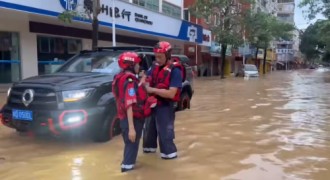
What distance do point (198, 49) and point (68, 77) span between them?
100 feet

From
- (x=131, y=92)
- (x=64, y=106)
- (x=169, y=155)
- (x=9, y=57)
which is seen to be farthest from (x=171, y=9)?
(x=131, y=92)

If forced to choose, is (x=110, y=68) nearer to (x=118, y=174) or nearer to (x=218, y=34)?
(x=118, y=174)

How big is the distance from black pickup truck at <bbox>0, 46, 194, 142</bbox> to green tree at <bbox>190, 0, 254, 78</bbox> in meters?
27.0

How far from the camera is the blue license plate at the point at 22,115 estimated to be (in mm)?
5921

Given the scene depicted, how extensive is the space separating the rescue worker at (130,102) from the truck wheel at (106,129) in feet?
4.38

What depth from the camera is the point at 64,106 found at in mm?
5848

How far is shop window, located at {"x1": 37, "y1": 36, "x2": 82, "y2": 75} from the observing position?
60.5ft

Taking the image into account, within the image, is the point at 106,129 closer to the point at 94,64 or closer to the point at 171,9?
the point at 94,64

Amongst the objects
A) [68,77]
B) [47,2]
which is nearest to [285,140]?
[68,77]

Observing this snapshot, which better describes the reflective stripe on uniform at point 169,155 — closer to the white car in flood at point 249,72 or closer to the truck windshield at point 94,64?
the truck windshield at point 94,64

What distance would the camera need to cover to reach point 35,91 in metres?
6.00

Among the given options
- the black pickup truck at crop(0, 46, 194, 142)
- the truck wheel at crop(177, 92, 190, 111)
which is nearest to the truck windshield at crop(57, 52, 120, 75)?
the black pickup truck at crop(0, 46, 194, 142)

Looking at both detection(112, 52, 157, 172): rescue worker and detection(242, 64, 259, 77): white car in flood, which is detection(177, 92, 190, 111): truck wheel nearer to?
detection(112, 52, 157, 172): rescue worker

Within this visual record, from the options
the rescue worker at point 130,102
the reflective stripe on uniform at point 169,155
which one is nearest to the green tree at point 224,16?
the reflective stripe on uniform at point 169,155
